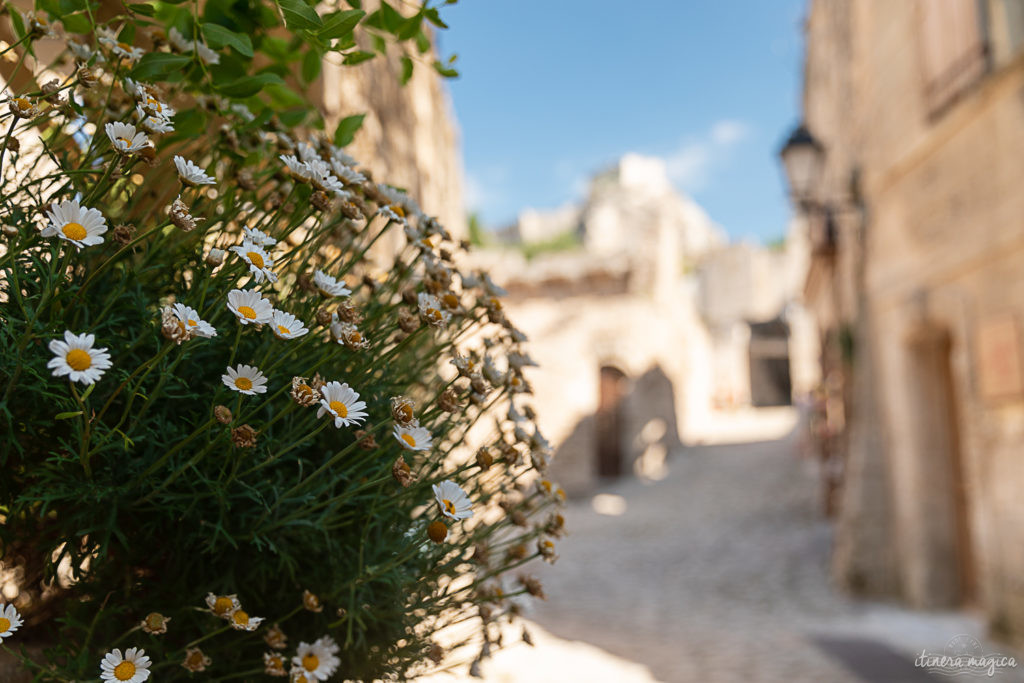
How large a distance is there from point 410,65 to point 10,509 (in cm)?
105

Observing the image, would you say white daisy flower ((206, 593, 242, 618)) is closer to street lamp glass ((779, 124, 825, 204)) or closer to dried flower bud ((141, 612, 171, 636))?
dried flower bud ((141, 612, 171, 636))

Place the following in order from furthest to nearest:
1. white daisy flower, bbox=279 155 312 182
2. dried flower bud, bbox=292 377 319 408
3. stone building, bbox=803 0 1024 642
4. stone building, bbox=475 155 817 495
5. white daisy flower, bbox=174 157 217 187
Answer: stone building, bbox=475 155 817 495
stone building, bbox=803 0 1024 642
white daisy flower, bbox=279 155 312 182
white daisy flower, bbox=174 157 217 187
dried flower bud, bbox=292 377 319 408

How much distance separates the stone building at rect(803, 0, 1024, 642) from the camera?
4762 mm

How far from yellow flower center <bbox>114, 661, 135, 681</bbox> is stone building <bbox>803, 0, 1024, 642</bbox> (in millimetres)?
5204

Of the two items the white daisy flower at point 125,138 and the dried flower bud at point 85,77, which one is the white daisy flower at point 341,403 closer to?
the white daisy flower at point 125,138

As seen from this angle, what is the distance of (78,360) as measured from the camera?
28.6 inches

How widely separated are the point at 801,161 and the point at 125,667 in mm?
6562

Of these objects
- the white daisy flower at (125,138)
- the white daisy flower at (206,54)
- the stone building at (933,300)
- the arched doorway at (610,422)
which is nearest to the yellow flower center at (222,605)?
the white daisy flower at (125,138)

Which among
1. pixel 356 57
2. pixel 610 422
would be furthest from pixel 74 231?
pixel 610 422

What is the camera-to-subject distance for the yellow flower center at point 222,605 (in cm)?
88

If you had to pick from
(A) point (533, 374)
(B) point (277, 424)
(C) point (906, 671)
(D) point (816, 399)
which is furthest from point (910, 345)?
(A) point (533, 374)

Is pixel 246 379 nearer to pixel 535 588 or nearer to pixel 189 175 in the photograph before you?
pixel 189 175

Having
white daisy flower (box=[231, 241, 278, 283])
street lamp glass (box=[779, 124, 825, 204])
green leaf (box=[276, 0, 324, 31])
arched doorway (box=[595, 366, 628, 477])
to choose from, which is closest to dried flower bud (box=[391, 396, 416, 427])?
white daisy flower (box=[231, 241, 278, 283])

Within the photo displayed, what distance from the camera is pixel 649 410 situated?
14375 mm
